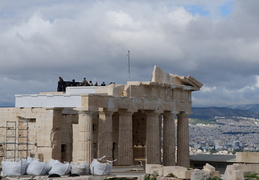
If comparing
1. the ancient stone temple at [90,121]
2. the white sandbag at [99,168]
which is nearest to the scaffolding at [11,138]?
the ancient stone temple at [90,121]

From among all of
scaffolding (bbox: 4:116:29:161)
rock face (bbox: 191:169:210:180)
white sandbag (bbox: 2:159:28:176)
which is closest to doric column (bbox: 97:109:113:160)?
scaffolding (bbox: 4:116:29:161)

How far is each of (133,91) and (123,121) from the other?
2.67m

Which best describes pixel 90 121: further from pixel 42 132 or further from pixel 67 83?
pixel 67 83

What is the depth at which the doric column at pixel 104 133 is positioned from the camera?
51.7 metres

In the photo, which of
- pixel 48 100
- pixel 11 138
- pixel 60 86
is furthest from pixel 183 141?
pixel 11 138

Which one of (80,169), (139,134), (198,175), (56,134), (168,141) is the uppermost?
(139,134)

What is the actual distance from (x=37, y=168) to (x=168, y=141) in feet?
68.5

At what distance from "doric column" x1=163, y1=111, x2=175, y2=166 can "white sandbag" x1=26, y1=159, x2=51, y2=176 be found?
19.5 meters

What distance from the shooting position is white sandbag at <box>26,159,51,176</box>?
43281 mm

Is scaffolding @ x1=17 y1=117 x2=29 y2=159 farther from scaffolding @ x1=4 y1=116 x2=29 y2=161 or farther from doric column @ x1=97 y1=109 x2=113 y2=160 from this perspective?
doric column @ x1=97 y1=109 x2=113 y2=160

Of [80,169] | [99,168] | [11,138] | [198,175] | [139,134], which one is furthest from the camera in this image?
[139,134]

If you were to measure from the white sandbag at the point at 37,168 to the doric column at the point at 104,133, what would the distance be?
8.37m

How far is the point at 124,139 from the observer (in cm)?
5412

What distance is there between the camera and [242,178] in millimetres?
40438
